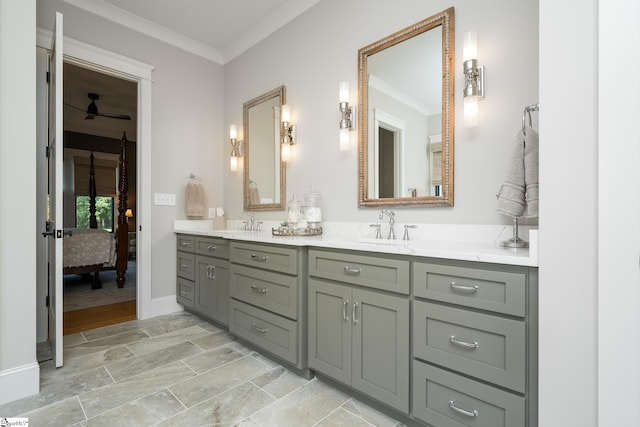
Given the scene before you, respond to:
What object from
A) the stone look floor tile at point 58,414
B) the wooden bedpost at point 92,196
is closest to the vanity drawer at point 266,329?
the stone look floor tile at point 58,414

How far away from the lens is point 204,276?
2.93 meters

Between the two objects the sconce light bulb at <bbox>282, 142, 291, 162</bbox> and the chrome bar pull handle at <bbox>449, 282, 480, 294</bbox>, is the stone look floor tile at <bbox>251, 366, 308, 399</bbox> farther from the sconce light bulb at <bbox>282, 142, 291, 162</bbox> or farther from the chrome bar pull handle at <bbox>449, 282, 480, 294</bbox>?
the sconce light bulb at <bbox>282, 142, 291, 162</bbox>

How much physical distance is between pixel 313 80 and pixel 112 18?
6.69 ft

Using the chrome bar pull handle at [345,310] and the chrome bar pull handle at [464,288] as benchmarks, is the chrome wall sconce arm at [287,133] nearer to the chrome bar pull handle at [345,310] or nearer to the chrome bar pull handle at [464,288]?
the chrome bar pull handle at [345,310]

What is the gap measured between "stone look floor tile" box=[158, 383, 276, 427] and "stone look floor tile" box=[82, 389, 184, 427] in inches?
2.9

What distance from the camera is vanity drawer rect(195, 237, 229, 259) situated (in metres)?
2.66

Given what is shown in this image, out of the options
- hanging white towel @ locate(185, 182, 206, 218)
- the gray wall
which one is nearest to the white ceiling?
the gray wall

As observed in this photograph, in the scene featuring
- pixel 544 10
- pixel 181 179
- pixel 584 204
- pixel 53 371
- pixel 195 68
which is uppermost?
pixel 195 68

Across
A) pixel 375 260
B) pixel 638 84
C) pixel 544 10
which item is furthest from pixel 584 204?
pixel 375 260

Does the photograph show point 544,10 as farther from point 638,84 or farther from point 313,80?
point 313,80

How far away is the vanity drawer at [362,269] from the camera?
151 centimetres

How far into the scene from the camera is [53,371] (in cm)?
207

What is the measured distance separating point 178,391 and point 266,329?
614 mm

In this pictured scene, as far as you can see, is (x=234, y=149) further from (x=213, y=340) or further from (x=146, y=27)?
(x=213, y=340)
